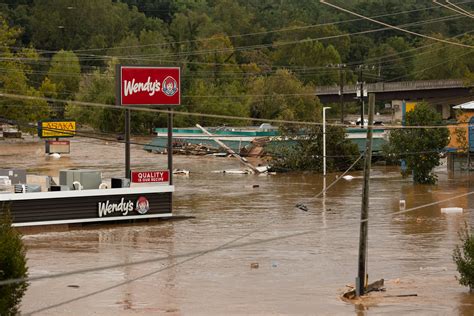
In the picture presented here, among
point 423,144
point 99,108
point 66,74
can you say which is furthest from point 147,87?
point 66,74

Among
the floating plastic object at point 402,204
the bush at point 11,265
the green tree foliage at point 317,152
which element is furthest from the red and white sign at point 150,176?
the green tree foliage at point 317,152

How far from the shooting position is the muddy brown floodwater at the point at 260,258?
90.6 feet

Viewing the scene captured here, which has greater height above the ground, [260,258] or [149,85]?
[149,85]

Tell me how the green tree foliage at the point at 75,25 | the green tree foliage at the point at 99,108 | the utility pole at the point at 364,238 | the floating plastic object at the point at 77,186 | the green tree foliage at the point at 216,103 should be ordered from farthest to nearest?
the green tree foliage at the point at 75,25
the green tree foliage at the point at 216,103
the green tree foliage at the point at 99,108
the floating plastic object at the point at 77,186
the utility pole at the point at 364,238

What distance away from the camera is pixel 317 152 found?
2773 inches

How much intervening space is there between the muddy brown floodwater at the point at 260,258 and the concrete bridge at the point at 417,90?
60.5 m

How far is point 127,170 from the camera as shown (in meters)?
45.2

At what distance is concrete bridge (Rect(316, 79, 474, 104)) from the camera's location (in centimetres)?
11844

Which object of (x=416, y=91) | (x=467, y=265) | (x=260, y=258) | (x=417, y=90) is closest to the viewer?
(x=467, y=265)

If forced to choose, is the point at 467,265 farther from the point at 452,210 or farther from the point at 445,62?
the point at 445,62

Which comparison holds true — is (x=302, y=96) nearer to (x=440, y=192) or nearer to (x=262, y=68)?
(x=262, y=68)

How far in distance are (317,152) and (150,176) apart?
27.6 meters

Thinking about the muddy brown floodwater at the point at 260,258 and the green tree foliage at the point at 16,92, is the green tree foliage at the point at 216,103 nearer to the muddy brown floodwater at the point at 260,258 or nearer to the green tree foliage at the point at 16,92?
the green tree foliage at the point at 16,92

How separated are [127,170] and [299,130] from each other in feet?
92.9
